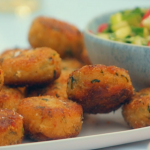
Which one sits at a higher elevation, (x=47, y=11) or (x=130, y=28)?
(x=130, y=28)

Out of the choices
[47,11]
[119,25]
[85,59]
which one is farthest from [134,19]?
[47,11]

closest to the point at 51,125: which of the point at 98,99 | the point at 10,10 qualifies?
the point at 98,99

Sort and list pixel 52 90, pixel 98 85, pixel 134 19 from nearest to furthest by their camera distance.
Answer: pixel 98 85 → pixel 52 90 → pixel 134 19

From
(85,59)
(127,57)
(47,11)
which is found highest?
(127,57)

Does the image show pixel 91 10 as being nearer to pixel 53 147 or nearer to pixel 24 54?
pixel 24 54

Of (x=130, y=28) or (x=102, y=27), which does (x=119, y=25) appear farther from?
(x=102, y=27)

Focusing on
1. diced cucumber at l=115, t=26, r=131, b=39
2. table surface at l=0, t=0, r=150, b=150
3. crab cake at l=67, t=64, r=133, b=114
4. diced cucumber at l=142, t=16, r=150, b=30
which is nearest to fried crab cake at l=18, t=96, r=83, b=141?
crab cake at l=67, t=64, r=133, b=114

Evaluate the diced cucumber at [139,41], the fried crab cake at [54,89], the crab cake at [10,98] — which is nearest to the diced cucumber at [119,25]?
the diced cucumber at [139,41]

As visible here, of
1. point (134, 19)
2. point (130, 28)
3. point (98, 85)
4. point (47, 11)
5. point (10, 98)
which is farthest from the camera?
point (47, 11)
